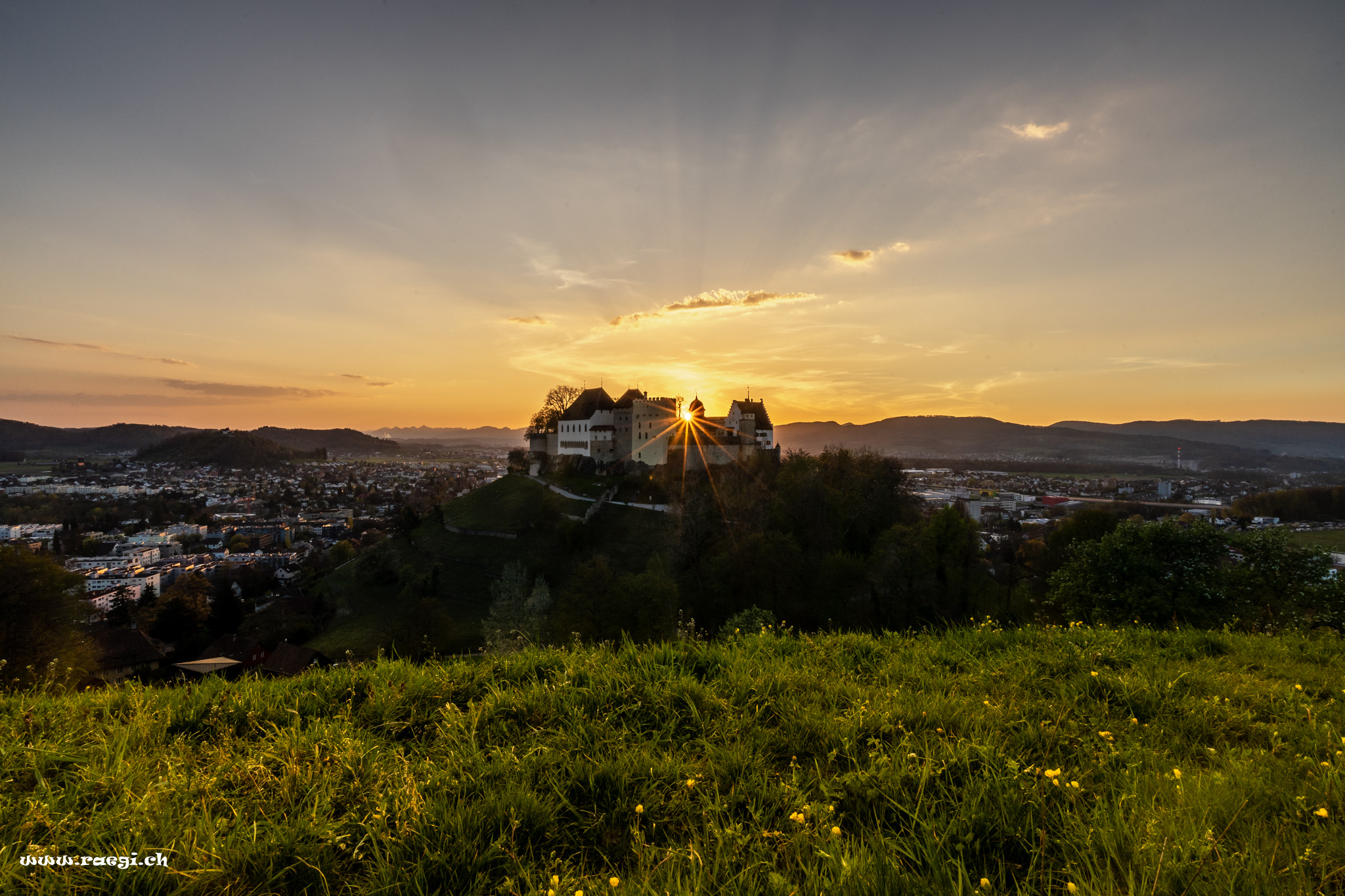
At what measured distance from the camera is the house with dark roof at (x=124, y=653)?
2958 centimetres

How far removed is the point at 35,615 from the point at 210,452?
210346mm

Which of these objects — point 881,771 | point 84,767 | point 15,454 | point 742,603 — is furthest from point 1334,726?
point 15,454

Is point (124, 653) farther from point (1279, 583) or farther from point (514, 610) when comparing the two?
point (1279, 583)

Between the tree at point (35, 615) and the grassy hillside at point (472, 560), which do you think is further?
the grassy hillside at point (472, 560)

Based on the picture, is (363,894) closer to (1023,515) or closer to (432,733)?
(432,733)

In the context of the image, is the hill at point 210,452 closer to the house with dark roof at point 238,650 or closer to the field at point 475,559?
the field at point 475,559

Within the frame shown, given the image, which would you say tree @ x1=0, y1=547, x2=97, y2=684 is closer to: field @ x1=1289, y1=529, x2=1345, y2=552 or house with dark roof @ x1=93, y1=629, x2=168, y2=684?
house with dark roof @ x1=93, y1=629, x2=168, y2=684

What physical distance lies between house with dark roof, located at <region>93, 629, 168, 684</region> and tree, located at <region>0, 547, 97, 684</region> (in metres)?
9.02

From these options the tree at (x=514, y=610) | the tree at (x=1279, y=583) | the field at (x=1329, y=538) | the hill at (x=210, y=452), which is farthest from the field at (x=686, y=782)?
the hill at (x=210, y=452)

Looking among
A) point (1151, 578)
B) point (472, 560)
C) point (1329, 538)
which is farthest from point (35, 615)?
point (1329, 538)

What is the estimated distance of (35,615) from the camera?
67.7ft

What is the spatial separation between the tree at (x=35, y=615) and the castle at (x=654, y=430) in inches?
1885

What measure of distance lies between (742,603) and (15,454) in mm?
249451

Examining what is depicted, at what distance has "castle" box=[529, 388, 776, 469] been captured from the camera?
218 ft
